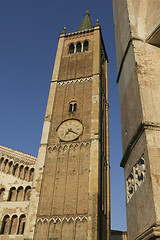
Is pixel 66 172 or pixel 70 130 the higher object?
pixel 70 130

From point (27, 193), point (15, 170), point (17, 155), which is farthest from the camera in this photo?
point (17, 155)

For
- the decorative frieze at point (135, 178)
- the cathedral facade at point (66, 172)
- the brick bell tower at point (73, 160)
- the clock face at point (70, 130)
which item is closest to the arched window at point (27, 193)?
the cathedral facade at point (66, 172)

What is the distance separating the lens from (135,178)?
10.1 feet

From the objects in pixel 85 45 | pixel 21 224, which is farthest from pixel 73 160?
pixel 85 45

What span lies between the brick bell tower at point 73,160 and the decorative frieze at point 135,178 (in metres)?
11.3

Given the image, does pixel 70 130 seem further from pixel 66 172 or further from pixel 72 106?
pixel 66 172

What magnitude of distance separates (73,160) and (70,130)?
2449 mm

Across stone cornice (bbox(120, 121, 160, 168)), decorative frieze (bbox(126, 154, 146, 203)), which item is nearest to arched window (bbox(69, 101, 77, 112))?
stone cornice (bbox(120, 121, 160, 168))

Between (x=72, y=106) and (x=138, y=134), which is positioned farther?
(x=72, y=106)

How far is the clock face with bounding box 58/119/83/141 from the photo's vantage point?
59.4 ft

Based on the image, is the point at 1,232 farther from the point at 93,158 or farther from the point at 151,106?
the point at 151,106

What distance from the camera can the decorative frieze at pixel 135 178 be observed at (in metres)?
2.86

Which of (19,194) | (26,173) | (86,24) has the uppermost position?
(86,24)

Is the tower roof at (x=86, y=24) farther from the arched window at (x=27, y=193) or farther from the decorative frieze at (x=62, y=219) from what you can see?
the decorative frieze at (x=62, y=219)
